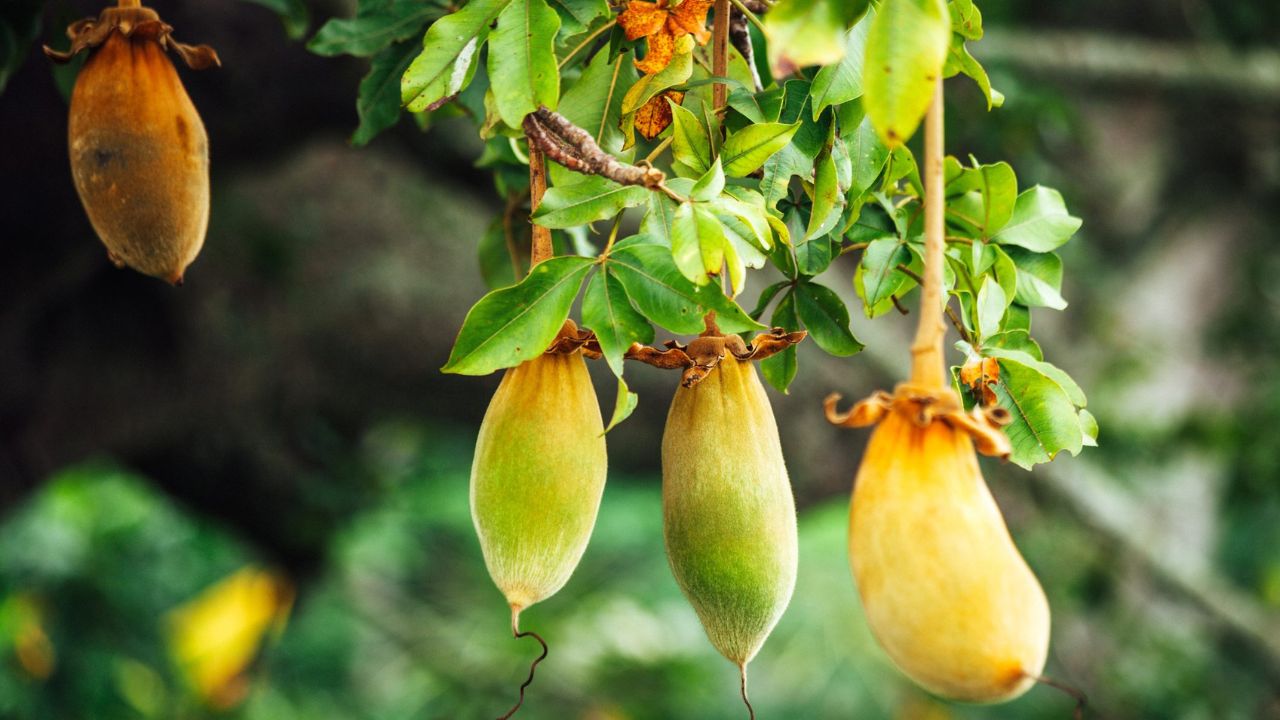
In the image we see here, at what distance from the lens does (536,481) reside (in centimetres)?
51

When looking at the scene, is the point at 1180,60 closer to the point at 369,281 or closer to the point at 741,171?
the point at 369,281

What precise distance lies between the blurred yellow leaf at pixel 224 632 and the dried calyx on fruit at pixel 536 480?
2.25 metres

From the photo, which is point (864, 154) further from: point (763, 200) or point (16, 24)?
point (16, 24)

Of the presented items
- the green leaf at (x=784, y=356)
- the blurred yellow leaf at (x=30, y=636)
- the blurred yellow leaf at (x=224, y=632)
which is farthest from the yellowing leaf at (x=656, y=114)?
the blurred yellow leaf at (x=30, y=636)

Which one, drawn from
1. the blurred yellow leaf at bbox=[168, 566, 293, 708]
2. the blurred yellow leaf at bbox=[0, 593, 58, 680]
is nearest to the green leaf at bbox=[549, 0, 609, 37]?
the blurred yellow leaf at bbox=[168, 566, 293, 708]

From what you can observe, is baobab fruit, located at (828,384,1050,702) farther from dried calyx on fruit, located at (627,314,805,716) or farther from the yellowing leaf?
the yellowing leaf

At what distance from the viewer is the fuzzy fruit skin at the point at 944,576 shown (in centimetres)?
43

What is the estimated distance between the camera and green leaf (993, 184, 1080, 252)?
63 cm

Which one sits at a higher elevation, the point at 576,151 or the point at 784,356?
the point at 576,151

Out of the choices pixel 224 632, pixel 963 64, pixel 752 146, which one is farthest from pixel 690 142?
pixel 224 632

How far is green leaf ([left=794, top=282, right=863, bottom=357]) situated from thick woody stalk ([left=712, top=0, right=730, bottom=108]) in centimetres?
11

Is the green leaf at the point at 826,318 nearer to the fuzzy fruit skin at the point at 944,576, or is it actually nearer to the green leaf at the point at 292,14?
the fuzzy fruit skin at the point at 944,576

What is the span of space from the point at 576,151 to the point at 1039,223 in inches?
10.3

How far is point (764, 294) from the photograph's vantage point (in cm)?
61
